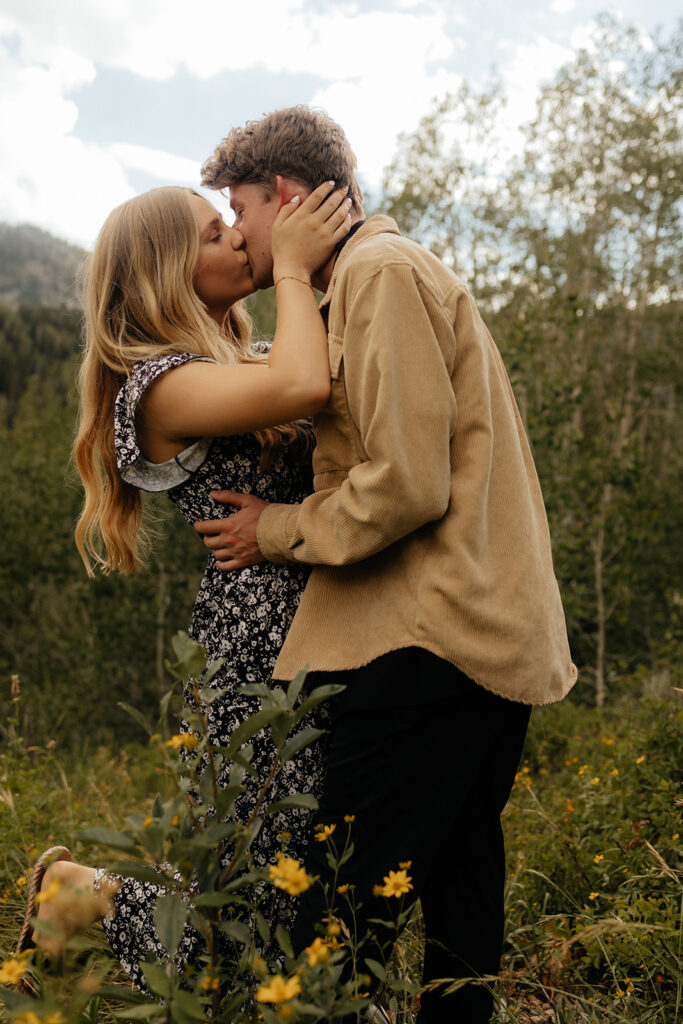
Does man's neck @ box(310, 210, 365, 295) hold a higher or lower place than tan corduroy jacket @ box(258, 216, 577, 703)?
higher

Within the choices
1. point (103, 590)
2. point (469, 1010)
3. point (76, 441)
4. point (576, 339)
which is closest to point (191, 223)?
point (76, 441)

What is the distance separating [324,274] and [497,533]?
2.48 ft

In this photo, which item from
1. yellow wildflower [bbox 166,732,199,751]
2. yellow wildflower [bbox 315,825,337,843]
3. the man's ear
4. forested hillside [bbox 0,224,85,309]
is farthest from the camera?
forested hillside [bbox 0,224,85,309]

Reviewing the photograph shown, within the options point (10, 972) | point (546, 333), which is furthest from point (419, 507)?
point (546, 333)

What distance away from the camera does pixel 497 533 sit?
163 centimetres

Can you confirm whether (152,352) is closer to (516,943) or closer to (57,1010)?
(57,1010)

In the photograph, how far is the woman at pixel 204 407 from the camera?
70.4 inches

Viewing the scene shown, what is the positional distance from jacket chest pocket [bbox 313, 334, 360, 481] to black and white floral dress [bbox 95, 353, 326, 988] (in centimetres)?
27

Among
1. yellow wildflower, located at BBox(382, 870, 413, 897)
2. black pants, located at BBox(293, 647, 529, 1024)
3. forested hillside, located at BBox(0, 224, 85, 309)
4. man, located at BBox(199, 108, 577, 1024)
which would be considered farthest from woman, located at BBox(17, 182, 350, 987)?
forested hillside, located at BBox(0, 224, 85, 309)

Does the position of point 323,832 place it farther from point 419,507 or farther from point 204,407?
point 204,407

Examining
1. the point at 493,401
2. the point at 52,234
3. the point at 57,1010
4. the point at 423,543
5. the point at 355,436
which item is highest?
the point at 52,234

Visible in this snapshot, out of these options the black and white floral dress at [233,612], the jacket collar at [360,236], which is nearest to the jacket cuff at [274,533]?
the black and white floral dress at [233,612]

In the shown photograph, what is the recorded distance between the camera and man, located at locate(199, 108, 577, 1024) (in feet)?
5.02

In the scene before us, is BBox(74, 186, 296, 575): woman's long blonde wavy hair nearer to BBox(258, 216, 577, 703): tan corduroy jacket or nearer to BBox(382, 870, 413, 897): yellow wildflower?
BBox(258, 216, 577, 703): tan corduroy jacket
